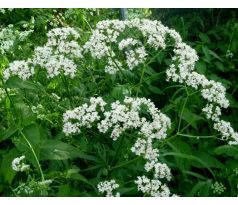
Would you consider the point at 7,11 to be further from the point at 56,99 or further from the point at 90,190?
the point at 90,190

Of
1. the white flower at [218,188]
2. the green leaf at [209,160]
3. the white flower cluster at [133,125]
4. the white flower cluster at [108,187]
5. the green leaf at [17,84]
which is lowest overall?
the white flower at [218,188]

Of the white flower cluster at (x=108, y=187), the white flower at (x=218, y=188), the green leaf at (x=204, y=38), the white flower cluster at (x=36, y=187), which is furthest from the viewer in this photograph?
the green leaf at (x=204, y=38)

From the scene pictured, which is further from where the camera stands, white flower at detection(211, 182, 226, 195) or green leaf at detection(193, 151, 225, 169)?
green leaf at detection(193, 151, 225, 169)

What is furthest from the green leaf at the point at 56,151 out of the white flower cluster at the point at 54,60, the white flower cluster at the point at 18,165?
the white flower cluster at the point at 54,60

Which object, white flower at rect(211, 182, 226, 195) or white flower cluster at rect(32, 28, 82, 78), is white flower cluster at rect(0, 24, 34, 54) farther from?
white flower at rect(211, 182, 226, 195)

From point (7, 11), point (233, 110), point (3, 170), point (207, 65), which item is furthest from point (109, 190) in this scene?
point (7, 11)

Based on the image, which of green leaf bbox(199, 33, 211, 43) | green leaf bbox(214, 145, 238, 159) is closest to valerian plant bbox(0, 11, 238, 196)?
green leaf bbox(214, 145, 238, 159)

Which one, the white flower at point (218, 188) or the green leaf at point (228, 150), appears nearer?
the white flower at point (218, 188)

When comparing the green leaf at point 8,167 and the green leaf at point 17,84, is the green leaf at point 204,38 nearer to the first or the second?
the green leaf at point 17,84

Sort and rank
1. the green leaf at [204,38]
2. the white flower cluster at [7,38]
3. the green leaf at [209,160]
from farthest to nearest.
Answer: the green leaf at [204,38] → the white flower cluster at [7,38] → the green leaf at [209,160]
